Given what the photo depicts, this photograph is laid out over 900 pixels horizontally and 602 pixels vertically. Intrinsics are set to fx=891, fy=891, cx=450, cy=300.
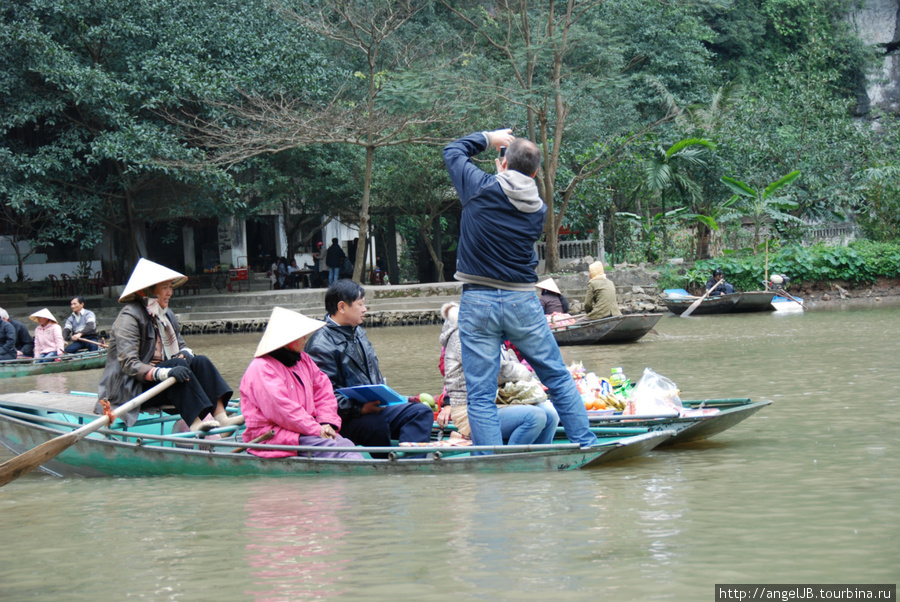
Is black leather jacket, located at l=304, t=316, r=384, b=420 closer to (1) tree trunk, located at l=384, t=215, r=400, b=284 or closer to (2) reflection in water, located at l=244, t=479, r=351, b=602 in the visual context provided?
(2) reflection in water, located at l=244, t=479, r=351, b=602

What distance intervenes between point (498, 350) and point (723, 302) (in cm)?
1478

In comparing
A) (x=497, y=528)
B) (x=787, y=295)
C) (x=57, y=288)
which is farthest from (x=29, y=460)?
(x=57, y=288)

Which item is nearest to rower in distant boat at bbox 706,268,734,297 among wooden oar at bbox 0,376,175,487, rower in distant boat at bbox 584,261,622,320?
rower in distant boat at bbox 584,261,622,320

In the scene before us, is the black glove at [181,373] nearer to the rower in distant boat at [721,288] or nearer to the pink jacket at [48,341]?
the pink jacket at [48,341]

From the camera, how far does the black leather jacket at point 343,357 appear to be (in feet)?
18.7

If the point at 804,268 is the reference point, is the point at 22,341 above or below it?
below

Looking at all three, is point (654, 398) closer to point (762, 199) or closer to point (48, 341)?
point (48, 341)

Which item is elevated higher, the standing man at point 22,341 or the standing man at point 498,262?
the standing man at point 498,262

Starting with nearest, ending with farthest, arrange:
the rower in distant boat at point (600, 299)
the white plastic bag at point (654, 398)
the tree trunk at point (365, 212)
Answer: the white plastic bag at point (654, 398), the rower in distant boat at point (600, 299), the tree trunk at point (365, 212)

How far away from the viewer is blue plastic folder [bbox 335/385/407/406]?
554 cm

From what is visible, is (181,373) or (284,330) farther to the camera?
(181,373)

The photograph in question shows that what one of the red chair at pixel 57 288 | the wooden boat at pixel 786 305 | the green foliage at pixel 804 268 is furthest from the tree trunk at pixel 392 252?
the wooden boat at pixel 786 305

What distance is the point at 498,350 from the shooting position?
4988 millimetres

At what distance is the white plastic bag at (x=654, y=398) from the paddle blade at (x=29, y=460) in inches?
149
